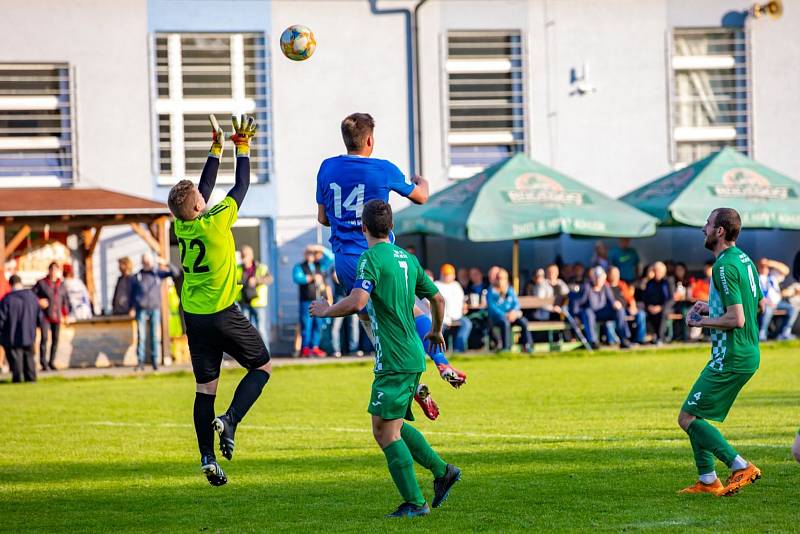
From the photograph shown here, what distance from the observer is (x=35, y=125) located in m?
28.5

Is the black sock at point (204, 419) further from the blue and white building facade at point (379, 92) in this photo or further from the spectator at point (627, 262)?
the spectator at point (627, 262)

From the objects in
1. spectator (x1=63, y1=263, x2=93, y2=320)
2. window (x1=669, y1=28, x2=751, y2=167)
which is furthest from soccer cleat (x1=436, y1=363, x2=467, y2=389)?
window (x1=669, y1=28, x2=751, y2=167)

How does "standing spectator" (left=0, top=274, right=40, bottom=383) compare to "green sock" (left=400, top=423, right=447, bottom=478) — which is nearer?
"green sock" (left=400, top=423, right=447, bottom=478)

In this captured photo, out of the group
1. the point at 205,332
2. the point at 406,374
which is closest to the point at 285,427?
the point at 205,332

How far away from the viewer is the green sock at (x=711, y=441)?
27.7 feet

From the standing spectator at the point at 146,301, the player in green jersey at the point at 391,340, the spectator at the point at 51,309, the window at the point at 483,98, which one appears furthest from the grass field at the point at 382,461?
the window at the point at 483,98

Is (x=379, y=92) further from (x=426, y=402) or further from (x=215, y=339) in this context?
(x=426, y=402)

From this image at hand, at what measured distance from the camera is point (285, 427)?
13820mm

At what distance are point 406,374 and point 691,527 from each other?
1829 mm

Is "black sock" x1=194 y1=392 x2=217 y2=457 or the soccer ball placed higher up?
the soccer ball

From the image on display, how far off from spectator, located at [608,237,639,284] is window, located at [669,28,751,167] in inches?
136

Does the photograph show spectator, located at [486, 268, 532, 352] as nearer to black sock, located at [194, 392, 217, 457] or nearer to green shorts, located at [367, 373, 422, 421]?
black sock, located at [194, 392, 217, 457]

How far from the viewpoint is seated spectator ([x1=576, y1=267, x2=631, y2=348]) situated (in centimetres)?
2594

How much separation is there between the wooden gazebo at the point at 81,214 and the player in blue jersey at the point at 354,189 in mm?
15597
